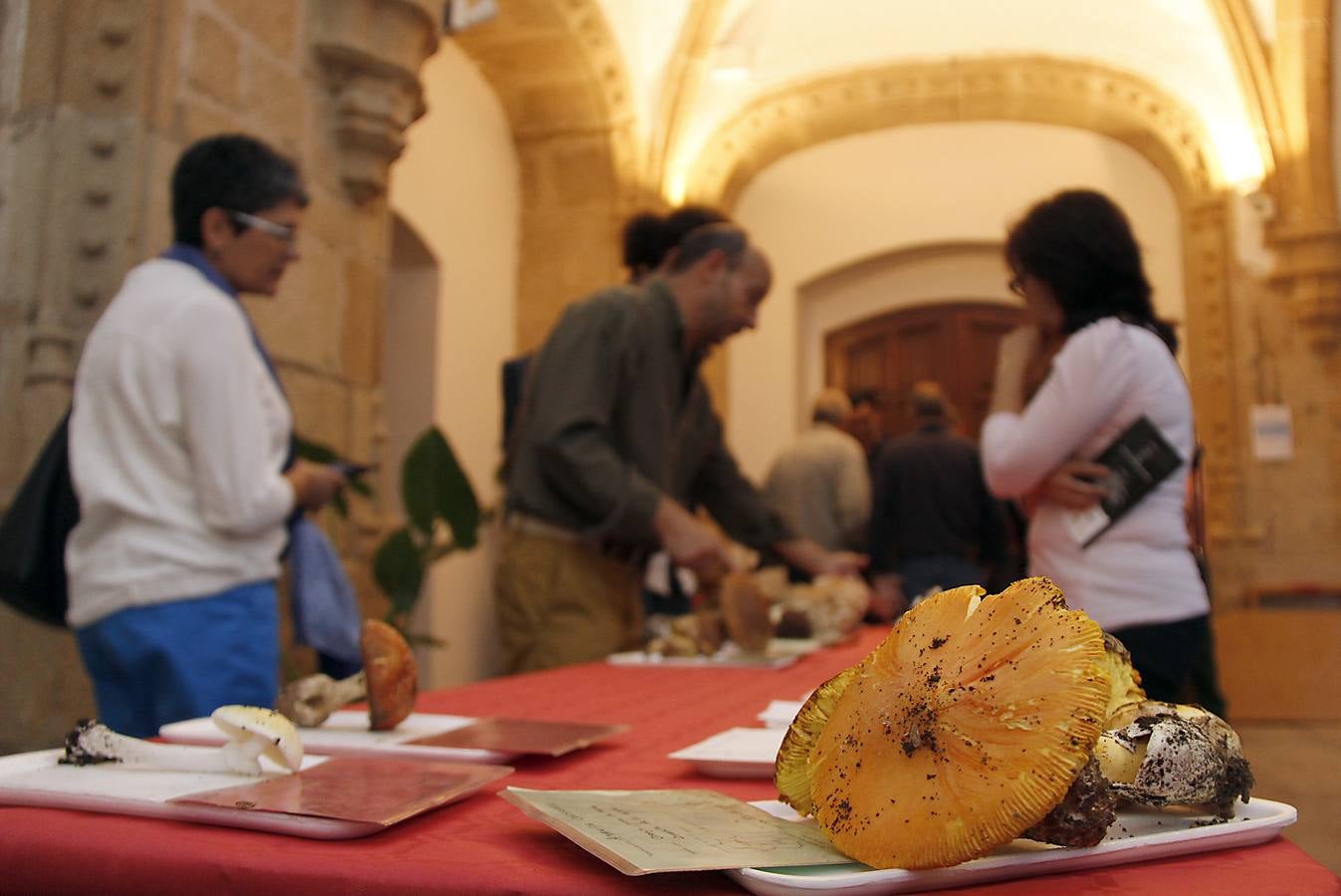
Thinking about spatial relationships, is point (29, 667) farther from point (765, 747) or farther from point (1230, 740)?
point (1230, 740)

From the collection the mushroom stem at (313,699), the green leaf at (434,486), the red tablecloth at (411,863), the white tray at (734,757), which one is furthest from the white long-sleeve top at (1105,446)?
the green leaf at (434,486)

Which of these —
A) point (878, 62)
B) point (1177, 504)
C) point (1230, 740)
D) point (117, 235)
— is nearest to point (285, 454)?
point (117, 235)

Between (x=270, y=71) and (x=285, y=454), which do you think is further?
(x=270, y=71)

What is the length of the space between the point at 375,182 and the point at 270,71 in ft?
1.51

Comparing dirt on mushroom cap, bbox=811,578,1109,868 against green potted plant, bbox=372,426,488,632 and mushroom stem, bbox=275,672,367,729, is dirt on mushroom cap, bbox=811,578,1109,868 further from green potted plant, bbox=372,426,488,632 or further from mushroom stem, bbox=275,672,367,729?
green potted plant, bbox=372,426,488,632

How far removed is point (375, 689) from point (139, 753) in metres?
0.26

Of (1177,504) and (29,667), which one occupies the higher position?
(1177,504)

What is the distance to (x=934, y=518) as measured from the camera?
4711 mm

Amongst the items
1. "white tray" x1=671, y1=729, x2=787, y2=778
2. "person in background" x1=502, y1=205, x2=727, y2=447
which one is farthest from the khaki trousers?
"white tray" x1=671, y1=729, x2=787, y2=778

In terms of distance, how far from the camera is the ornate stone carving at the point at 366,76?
11.3 feet

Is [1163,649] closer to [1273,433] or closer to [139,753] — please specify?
[139,753]

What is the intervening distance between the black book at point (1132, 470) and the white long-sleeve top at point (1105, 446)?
0.9 inches

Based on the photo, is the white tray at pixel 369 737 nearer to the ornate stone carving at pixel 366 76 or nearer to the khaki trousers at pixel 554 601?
the khaki trousers at pixel 554 601

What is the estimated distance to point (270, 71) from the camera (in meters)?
3.22
